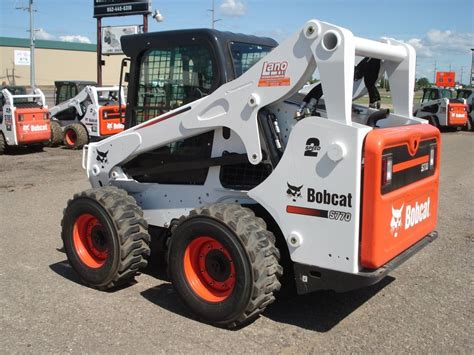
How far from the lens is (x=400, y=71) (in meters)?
4.75

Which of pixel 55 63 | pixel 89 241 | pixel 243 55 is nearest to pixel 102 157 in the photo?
pixel 89 241

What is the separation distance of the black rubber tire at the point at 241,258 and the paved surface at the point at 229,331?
0.53 feet

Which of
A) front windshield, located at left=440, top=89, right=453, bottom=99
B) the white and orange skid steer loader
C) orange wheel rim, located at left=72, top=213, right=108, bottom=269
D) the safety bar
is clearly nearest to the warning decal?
the safety bar

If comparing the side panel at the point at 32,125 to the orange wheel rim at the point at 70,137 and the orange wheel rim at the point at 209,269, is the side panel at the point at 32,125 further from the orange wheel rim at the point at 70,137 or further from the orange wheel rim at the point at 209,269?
the orange wheel rim at the point at 209,269

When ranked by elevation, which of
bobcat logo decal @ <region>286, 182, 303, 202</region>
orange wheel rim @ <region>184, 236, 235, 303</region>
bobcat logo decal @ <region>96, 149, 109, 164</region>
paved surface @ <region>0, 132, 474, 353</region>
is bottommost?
paved surface @ <region>0, 132, 474, 353</region>

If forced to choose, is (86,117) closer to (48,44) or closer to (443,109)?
(443,109)

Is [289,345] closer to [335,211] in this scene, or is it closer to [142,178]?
[335,211]

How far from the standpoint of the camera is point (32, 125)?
14.5 m

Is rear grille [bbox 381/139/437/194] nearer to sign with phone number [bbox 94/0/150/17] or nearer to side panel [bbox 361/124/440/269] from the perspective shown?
side panel [bbox 361/124/440/269]

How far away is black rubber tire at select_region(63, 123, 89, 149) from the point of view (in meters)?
15.8

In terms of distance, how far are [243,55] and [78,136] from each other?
11.9m

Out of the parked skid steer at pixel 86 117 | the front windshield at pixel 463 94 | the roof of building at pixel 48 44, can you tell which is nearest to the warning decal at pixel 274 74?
the parked skid steer at pixel 86 117

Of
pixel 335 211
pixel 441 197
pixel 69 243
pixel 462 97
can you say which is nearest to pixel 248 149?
pixel 335 211

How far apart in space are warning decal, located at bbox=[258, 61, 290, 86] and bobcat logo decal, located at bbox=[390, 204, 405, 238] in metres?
1.18
